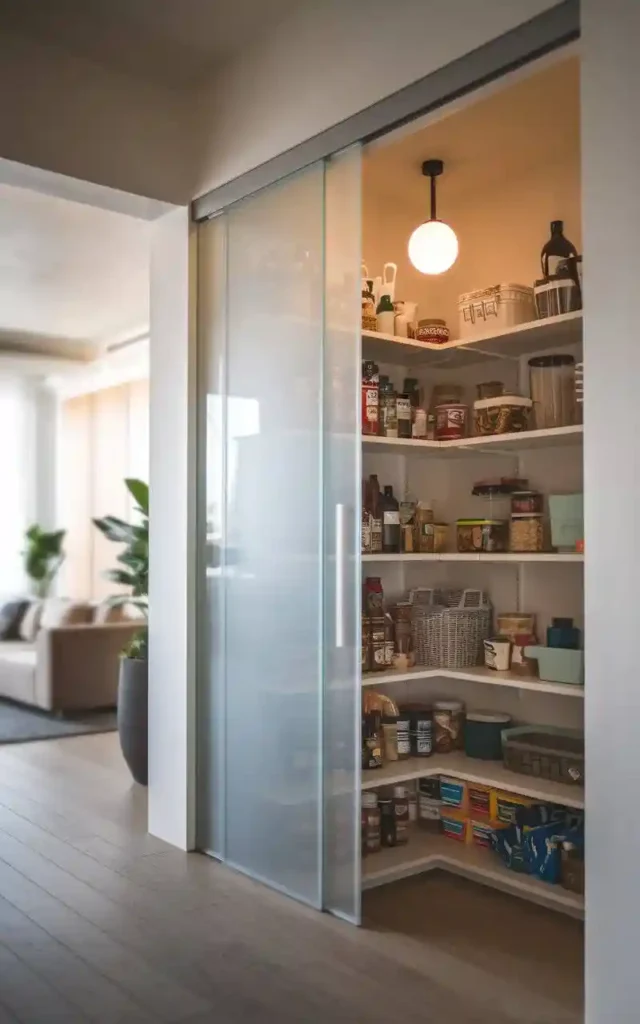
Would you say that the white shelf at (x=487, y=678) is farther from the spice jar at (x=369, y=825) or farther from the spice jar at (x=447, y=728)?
the spice jar at (x=369, y=825)

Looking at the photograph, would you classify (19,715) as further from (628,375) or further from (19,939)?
(628,375)

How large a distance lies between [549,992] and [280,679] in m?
1.17

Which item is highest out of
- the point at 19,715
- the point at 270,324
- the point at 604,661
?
the point at 270,324

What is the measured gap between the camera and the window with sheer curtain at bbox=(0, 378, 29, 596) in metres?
8.36

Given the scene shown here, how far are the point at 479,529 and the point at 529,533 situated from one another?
0.70 feet

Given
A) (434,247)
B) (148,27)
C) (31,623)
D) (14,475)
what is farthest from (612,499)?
(14,475)

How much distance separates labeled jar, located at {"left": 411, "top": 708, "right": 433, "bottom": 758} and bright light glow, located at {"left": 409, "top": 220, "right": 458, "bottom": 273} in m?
1.59

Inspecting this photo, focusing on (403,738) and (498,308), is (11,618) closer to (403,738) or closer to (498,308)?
(403,738)

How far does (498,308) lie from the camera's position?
313cm

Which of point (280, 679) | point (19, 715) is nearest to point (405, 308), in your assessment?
point (280, 679)

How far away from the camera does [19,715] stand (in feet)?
20.2

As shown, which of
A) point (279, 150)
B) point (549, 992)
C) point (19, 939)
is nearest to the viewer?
point (549, 992)

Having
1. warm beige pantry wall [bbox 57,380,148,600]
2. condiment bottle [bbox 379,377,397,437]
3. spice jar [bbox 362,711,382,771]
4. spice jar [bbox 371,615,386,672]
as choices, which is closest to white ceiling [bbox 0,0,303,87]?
condiment bottle [bbox 379,377,397,437]

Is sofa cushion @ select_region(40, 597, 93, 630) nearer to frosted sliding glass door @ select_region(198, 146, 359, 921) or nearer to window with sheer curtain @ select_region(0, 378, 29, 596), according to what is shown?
window with sheer curtain @ select_region(0, 378, 29, 596)
